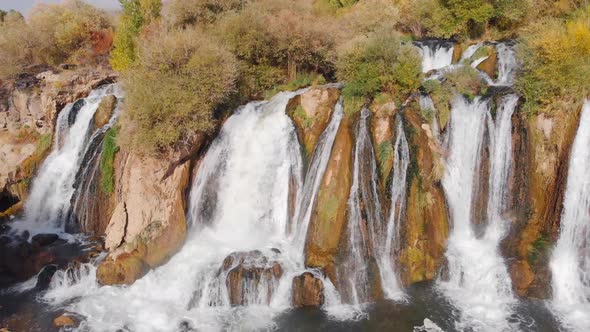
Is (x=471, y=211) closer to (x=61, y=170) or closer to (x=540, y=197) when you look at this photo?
(x=540, y=197)

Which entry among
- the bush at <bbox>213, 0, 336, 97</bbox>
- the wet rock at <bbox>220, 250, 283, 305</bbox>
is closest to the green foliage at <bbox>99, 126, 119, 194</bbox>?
the bush at <bbox>213, 0, 336, 97</bbox>

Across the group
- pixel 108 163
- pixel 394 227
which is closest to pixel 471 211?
pixel 394 227

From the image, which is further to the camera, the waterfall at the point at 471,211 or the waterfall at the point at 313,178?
the waterfall at the point at 313,178

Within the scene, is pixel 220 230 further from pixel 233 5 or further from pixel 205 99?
pixel 233 5

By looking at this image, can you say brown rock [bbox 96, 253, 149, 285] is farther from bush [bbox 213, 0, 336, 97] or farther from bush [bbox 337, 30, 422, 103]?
bush [bbox 337, 30, 422, 103]

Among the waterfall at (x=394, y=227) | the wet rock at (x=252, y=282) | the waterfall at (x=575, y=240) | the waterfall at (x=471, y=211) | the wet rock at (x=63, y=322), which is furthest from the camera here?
the waterfall at (x=394, y=227)

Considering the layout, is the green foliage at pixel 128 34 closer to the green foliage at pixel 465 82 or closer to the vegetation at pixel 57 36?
the vegetation at pixel 57 36

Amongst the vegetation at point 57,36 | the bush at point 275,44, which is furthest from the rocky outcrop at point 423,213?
the vegetation at point 57,36
